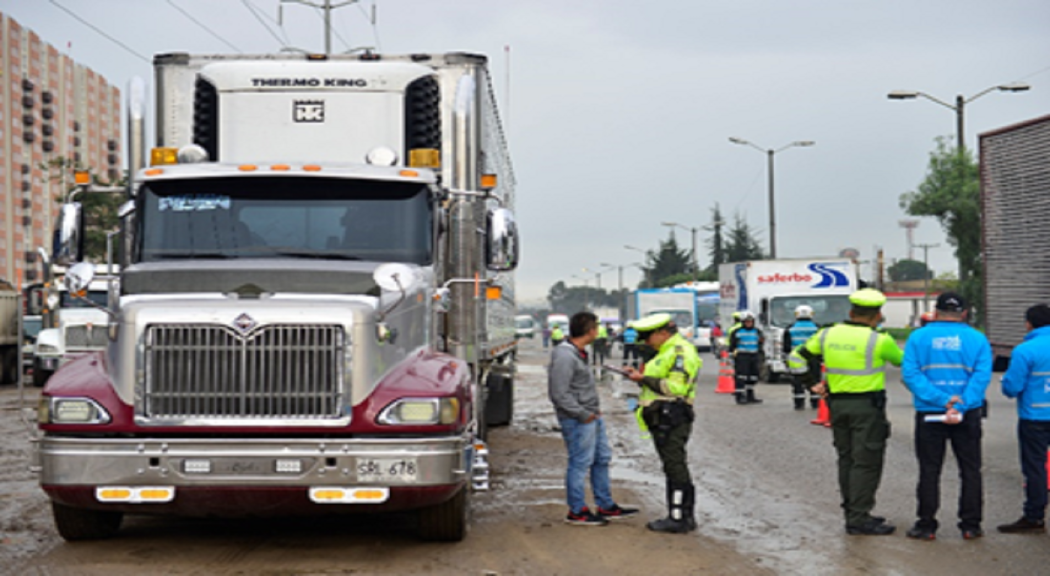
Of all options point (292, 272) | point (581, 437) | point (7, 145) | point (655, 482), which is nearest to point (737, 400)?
point (655, 482)

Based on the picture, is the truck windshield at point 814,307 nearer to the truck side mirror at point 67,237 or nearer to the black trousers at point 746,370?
the black trousers at point 746,370

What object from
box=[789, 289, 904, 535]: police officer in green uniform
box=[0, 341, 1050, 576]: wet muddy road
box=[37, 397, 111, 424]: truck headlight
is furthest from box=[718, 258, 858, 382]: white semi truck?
box=[37, 397, 111, 424]: truck headlight

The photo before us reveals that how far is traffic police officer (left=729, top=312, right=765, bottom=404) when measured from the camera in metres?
23.5

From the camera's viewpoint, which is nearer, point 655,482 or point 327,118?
point 327,118

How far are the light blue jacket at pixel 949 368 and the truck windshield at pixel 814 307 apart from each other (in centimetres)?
2161

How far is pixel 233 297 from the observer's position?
332 inches

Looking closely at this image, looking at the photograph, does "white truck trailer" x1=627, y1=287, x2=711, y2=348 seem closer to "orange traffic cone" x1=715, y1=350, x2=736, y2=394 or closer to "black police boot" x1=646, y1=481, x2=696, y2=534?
"orange traffic cone" x1=715, y1=350, x2=736, y2=394

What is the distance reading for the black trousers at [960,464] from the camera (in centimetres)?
927

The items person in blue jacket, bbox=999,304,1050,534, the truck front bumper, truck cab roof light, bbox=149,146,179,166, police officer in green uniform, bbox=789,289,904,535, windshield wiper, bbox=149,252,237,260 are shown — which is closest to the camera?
the truck front bumper

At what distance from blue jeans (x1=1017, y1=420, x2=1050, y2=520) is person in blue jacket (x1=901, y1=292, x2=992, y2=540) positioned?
44 cm

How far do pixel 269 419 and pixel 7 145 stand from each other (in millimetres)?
89009

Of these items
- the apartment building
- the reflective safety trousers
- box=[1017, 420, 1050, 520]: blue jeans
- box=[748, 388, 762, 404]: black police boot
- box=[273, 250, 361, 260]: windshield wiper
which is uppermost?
the apartment building

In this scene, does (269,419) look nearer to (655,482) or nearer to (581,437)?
(581,437)

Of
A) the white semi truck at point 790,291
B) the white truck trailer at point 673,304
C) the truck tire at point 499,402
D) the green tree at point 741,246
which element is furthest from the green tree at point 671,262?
the truck tire at point 499,402
